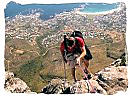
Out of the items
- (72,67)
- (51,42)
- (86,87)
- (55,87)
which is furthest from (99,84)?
(51,42)

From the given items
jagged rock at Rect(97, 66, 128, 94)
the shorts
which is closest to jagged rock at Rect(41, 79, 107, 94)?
jagged rock at Rect(97, 66, 128, 94)

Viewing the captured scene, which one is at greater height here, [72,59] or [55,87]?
[72,59]

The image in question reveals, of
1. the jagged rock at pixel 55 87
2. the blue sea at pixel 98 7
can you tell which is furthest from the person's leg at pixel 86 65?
the blue sea at pixel 98 7

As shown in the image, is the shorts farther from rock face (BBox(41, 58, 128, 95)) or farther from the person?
rock face (BBox(41, 58, 128, 95))

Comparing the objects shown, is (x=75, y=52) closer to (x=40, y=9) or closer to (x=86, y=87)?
(x=86, y=87)

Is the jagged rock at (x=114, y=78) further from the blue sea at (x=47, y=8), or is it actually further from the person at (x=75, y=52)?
the blue sea at (x=47, y=8)

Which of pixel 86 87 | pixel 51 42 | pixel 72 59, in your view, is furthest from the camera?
pixel 51 42
